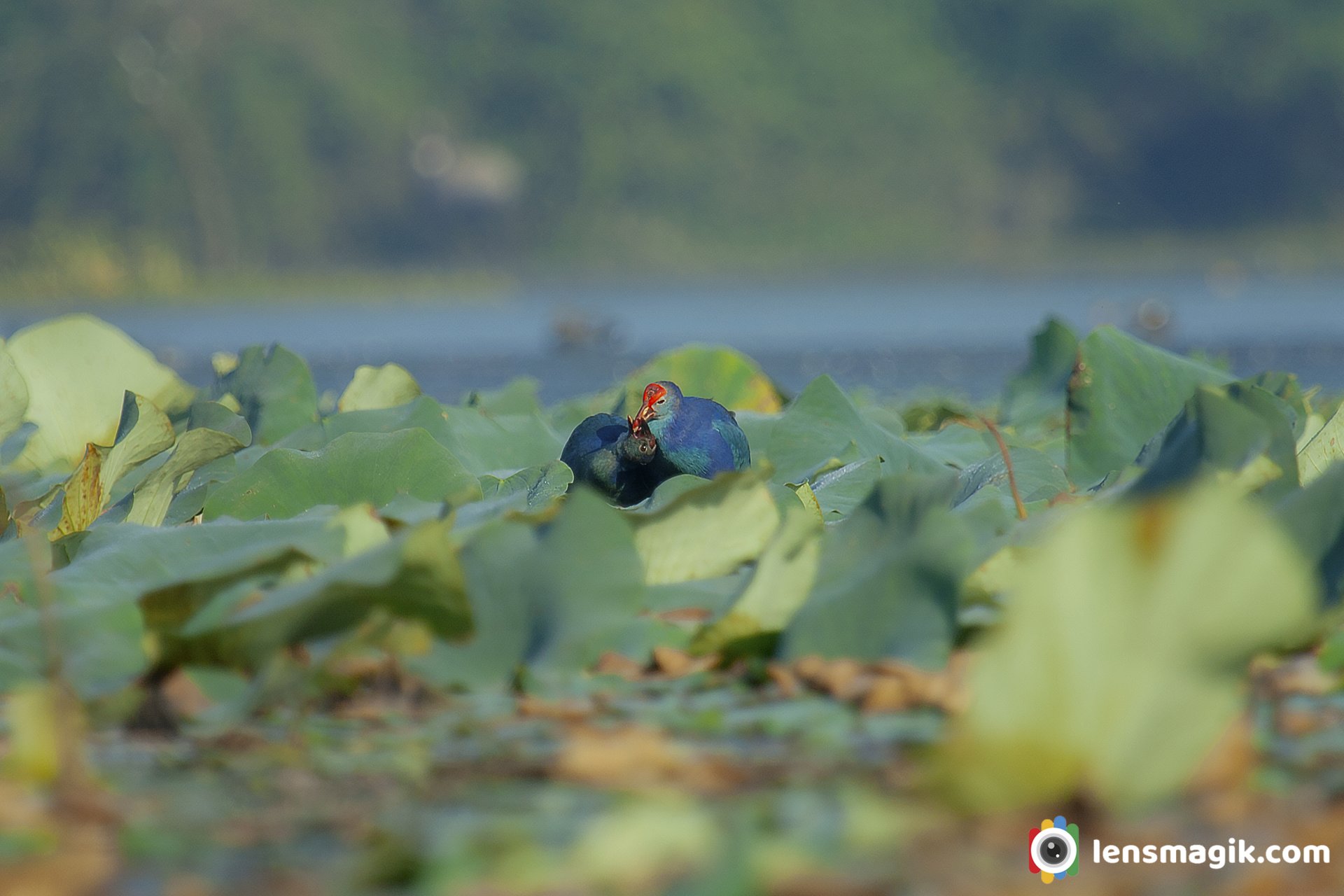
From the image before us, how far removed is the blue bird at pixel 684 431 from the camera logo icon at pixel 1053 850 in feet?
4.12

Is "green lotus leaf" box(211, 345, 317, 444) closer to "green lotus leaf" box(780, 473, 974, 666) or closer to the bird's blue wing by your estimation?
the bird's blue wing

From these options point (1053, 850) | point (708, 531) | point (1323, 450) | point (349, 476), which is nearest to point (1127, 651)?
point (1053, 850)

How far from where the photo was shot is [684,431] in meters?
2.27

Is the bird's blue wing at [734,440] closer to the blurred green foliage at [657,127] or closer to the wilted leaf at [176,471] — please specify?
the wilted leaf at [176,471]

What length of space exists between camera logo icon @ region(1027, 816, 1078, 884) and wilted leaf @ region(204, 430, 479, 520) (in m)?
1.15

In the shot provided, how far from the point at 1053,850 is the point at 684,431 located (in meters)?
1.32

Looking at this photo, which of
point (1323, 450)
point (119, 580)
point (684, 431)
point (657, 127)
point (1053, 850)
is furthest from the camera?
point (657, 127)

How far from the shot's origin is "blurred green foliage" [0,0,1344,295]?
61594 mm

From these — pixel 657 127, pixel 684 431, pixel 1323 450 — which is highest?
pixel 657 127

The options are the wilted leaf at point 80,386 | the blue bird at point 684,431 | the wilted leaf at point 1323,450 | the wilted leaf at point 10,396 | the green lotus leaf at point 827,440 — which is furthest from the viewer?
the wilted leaf at point 80,386

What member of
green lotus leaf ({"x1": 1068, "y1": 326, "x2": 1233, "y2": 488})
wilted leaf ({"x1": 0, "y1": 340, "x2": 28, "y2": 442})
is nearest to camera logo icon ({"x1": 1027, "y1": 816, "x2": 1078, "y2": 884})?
green lotus leaf ({"x1": 1068, "y1": 326, "x2": 1233, "y2": 488})

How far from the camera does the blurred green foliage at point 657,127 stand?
202ft

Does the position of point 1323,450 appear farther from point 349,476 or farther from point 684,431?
point 349,476

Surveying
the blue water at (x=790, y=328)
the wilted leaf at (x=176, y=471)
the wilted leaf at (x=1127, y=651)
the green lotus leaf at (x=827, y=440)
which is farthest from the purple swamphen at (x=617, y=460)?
the blue water at (x=790, y=328)
